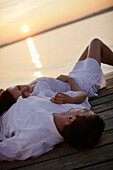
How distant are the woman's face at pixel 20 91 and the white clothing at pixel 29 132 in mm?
256

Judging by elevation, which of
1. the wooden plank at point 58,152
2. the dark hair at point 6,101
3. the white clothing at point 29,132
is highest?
the dark hair at point 6,101

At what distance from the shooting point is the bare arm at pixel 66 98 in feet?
7.79

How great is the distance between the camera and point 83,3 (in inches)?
907

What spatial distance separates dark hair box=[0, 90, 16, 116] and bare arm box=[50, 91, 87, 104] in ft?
1.33

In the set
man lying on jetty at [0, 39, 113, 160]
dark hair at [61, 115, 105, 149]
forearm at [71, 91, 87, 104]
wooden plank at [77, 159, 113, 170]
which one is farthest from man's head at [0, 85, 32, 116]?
wooden plank at [77, 159, 113, 170]

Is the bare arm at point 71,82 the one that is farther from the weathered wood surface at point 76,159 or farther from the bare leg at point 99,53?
the weathered wood surface at point 76,159

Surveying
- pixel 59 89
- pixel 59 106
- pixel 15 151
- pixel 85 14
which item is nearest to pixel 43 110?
pixel 59 106

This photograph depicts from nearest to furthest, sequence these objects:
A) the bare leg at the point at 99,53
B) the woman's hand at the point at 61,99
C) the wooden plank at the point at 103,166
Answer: the wooden plank at the point at 103,166
the woman's hand at the point at 61,99
the bare leg at the point at 99,53

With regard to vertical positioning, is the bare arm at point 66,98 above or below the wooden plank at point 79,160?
above

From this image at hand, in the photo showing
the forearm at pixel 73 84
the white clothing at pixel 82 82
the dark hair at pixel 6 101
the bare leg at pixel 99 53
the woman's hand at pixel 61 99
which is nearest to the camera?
the woman's hand at pixel 61 99

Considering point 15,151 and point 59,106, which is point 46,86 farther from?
point 15,151

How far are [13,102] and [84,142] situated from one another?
90 cm

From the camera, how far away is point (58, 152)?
6.78ft

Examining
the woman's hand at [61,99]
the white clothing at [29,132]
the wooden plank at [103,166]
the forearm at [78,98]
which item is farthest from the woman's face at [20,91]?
the wooden plank at [103,166]
